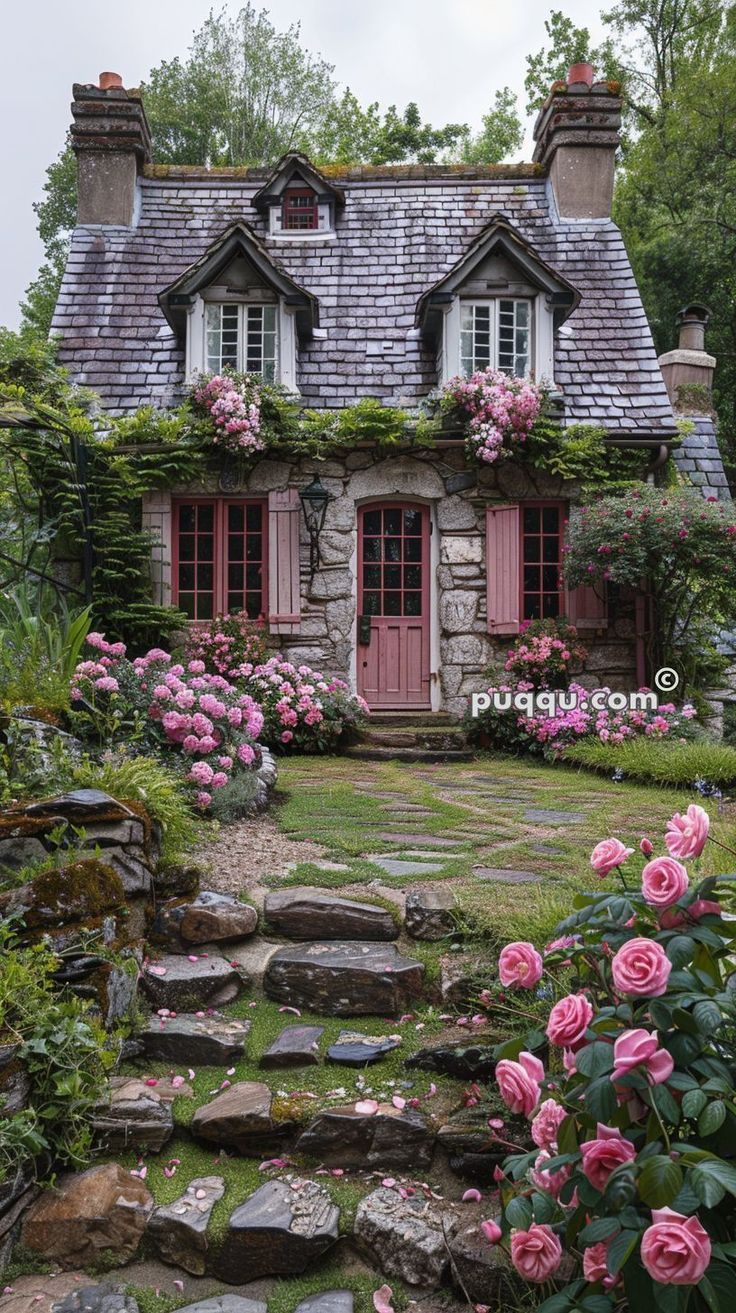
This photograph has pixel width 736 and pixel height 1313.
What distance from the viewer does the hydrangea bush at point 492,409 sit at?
9016 mm

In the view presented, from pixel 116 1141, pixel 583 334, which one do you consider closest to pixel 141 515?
pixel 583 334

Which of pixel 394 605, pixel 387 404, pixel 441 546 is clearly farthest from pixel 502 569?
pixel 387 404

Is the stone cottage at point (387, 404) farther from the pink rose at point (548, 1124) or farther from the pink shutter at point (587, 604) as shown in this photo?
the pink rose at point (548, 1124)

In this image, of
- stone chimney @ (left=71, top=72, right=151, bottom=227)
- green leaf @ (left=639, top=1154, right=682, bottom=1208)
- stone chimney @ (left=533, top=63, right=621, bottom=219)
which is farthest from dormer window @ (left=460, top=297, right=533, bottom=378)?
green leaf @ (left=639, top=1154, right=682, bottom=1208)

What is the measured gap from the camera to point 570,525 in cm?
931

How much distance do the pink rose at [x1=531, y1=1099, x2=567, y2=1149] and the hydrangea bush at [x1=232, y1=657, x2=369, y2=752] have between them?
20.6 ft

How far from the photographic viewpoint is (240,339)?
9.73 m

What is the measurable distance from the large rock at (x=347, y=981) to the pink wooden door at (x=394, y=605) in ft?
21.4

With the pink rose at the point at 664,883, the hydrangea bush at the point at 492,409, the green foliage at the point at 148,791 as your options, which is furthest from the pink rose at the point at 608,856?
the hydrangea bush at the point at 492,409

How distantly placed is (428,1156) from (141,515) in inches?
312

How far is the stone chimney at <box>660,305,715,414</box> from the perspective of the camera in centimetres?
1210

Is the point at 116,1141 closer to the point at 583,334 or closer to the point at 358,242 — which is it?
the point at 583,334

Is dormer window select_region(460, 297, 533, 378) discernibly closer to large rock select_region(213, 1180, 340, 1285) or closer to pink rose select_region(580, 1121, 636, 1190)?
large rock select_region(213, 1180, 340, 1285)

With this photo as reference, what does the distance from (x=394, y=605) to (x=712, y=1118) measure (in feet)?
27.4
